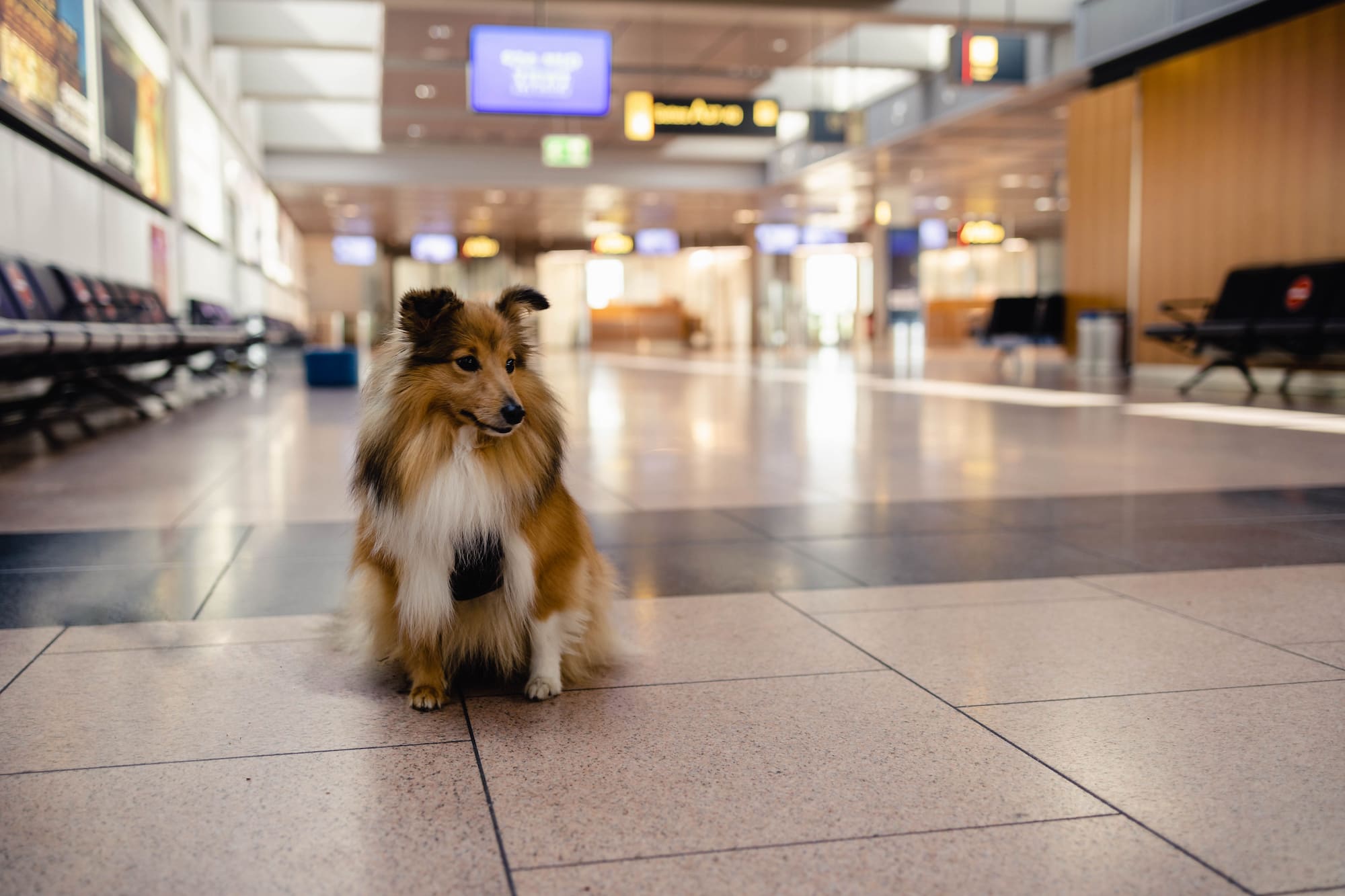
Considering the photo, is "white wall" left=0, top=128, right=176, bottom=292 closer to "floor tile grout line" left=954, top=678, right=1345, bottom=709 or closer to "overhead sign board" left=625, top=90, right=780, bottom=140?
"overhead sign board" left=625, top=90, right=780, bottom=140

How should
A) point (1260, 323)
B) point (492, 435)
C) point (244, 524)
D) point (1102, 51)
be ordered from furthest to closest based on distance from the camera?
point (1102, 51) → point (1260, 323) → point (244, 524) → point (492, 435)

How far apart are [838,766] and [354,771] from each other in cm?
83

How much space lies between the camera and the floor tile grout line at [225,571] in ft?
10.3

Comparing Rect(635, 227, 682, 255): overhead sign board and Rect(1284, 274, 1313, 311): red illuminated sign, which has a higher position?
Rect(635, 227, 682, 255): overhead sign board

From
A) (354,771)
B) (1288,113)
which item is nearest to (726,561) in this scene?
(354,771)

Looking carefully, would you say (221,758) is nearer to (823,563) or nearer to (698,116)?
(823,563)

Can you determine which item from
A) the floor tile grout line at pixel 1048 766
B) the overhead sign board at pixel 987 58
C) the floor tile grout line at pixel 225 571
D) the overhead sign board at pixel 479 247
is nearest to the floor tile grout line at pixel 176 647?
the floor tile grout line at pixel 225 571

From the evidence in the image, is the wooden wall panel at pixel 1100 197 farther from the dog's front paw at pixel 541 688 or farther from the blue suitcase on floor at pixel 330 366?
the dog's front paw at pixel 541 688

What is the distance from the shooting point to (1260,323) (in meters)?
10.6

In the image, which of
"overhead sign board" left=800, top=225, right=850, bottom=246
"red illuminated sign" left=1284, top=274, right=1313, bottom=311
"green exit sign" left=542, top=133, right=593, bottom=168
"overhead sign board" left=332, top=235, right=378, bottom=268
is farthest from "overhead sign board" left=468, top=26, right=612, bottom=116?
"overhead sign board" left=332, top=235, right=378, bottom=268

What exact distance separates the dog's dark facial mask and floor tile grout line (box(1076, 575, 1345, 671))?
1.79 m

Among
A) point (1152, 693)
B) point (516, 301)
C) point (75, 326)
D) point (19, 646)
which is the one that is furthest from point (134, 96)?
point (1152, 693)

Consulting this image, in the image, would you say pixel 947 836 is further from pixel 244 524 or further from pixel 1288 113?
pixel 1288 113

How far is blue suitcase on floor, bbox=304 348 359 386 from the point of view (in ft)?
48.3
